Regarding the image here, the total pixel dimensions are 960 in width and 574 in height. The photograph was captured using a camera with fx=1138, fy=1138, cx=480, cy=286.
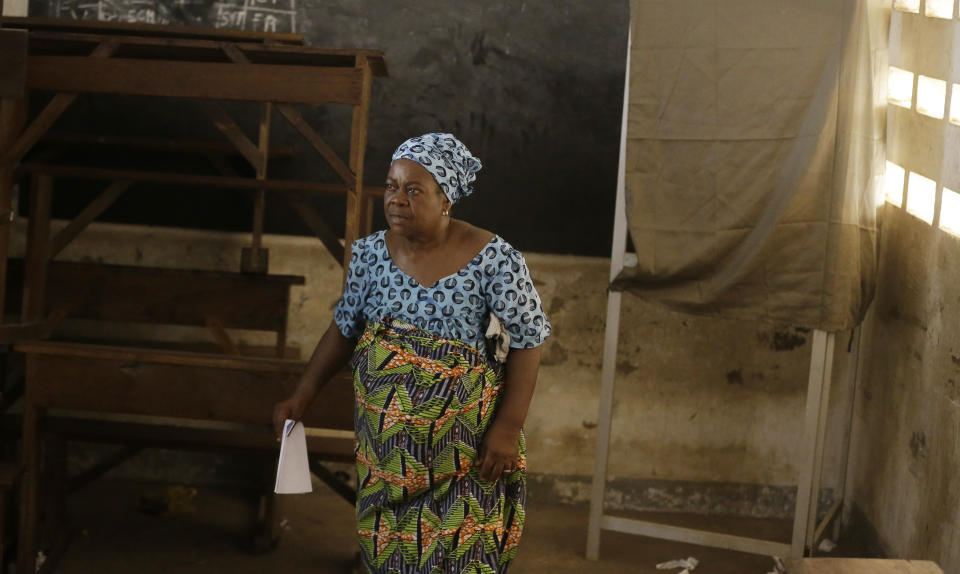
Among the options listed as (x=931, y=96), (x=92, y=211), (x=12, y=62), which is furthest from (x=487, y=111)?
(x=12, y=62)

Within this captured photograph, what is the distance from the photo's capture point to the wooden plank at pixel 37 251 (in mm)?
5148

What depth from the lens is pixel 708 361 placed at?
5887 millimetres

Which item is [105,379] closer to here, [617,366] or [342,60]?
[342,60]

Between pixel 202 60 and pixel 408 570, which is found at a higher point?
pixel 202 60

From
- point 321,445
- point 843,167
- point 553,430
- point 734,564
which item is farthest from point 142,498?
point 843,167

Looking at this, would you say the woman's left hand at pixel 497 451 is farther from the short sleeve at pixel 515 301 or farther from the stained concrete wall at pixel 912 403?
the stained concrete wall at pixel 912 403

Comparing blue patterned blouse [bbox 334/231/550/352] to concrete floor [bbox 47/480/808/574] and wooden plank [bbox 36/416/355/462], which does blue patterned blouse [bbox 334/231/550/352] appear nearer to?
wooden plank [bbox 36/416/355/462]

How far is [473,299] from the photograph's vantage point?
325 cm

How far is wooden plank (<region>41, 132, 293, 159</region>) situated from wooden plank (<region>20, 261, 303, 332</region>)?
0.61 m

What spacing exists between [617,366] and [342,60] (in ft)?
7.74

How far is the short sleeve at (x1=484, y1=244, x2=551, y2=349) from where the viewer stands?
3.24 m

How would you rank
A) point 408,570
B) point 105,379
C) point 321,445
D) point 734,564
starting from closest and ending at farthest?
point 408,570
point 105,379
point 321,445
point 734,564

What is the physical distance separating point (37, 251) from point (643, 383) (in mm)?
3036

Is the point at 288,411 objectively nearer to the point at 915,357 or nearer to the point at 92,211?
the point at 92,211
